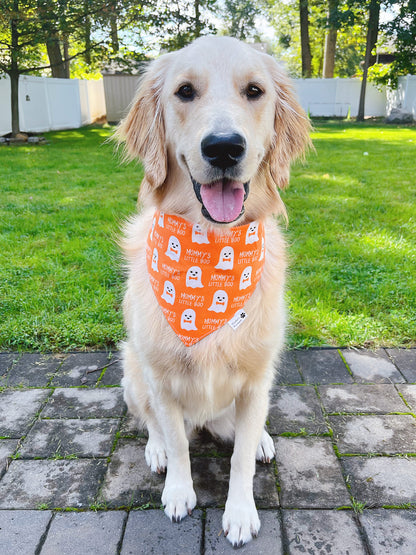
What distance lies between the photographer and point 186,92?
6.20 feet

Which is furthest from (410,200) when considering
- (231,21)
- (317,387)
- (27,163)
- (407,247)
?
(231,21)

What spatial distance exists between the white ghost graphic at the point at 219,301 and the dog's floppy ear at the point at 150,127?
1.89 feet

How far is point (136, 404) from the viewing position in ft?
7.54

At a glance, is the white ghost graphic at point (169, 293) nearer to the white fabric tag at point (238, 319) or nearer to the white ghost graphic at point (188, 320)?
the white ghost graphic at point (188, 320)

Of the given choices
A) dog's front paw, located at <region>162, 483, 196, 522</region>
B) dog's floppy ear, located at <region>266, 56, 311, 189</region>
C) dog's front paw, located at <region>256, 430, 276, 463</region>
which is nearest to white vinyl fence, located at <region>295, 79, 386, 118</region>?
dog's floppy ear, located at <region>266, 56, 311, 189</region>

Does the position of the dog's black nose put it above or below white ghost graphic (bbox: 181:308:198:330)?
above

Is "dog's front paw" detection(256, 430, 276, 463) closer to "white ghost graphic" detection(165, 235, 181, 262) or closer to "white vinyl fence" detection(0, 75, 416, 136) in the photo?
"white ghost graphic" detection(165, 235, 181, 262)

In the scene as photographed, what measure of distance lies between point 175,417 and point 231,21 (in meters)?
38.9

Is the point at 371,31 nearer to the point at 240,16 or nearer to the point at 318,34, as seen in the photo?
the point at 318,34

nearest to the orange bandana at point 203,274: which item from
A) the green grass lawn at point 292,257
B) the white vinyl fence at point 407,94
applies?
the green grass lawn at point 292,257

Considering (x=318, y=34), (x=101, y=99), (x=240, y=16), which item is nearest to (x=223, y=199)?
(x=101, y=99)

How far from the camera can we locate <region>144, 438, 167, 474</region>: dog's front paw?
214 centimetres

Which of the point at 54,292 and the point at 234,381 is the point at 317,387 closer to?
the point at 234,381

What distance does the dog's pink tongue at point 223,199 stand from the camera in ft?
5.86
